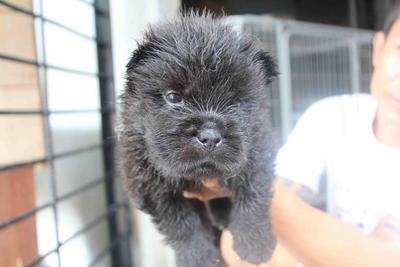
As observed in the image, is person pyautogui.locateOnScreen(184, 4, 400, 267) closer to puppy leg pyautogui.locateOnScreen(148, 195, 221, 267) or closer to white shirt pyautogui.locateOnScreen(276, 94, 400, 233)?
white shirt pyautogui.locateOnScreen(276, 94, 400, 233)

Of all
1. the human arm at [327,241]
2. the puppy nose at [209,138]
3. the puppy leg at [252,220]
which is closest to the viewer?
the puppy nose at [209,138]

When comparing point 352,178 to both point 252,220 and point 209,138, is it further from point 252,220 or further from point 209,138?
point 209,138

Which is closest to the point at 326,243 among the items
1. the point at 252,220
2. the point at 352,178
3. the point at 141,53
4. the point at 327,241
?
the point at 327,241

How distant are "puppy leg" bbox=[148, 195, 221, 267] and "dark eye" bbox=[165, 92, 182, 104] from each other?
19 centimetres

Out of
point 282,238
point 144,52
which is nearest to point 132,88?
point 144,52

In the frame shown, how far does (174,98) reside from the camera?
0.41m

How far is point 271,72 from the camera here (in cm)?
45

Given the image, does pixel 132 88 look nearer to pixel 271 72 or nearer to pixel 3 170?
pixel 271 72

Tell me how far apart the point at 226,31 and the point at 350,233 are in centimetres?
56

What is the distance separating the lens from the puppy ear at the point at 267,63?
424 millimetres

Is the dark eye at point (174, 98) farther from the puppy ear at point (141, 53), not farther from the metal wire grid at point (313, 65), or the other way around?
the metal wire grid at point (313, 65)

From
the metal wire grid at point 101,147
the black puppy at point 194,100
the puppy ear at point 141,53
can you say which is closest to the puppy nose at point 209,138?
the black puppy at point 194,100

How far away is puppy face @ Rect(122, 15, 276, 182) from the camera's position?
0.39m

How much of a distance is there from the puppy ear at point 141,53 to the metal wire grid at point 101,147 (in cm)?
19
